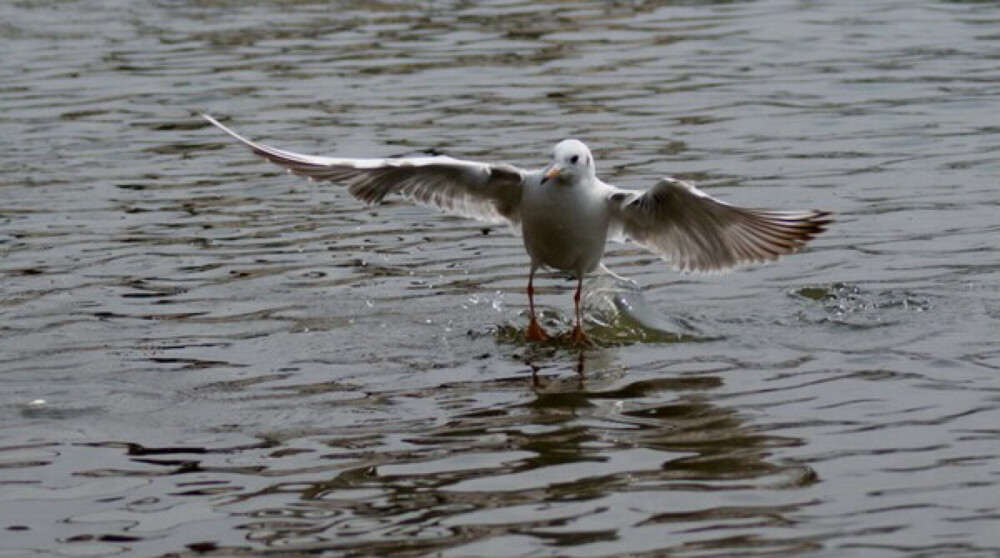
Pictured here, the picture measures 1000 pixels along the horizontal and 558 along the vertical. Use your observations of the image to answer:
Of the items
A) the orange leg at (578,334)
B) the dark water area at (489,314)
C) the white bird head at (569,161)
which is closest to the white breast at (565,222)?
the white bird head at (569,161)

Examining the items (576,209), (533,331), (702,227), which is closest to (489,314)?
(533,331)

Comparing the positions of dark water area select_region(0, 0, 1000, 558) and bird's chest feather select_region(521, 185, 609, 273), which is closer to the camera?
dark water area select_region(0, 0, 1000, 558)

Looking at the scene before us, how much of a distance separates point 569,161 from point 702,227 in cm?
78

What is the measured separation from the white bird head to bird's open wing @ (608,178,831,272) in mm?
279

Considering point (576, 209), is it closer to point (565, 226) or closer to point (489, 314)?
point (565, 226)

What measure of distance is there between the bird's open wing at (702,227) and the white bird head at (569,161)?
279mm

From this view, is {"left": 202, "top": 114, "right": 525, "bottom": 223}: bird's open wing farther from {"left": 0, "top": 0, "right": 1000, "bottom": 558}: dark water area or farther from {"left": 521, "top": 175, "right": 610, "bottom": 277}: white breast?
{"left": 0, "top": 0, "right": 1000, "bottom": 558}: dark water area

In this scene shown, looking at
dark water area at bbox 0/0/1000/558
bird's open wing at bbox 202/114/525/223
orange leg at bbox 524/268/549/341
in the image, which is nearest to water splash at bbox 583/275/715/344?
dark water area at bbox 0/0/1000/558

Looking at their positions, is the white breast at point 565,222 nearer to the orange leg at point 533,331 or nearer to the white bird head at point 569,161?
the white bird head at point 569,161

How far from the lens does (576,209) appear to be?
31.6 ft

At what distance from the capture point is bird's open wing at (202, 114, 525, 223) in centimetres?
996

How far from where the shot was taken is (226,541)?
6590 mm

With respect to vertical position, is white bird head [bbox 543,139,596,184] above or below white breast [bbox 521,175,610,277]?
above

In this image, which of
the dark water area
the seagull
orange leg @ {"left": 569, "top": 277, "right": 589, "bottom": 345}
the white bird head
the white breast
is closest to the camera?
the dark water area
